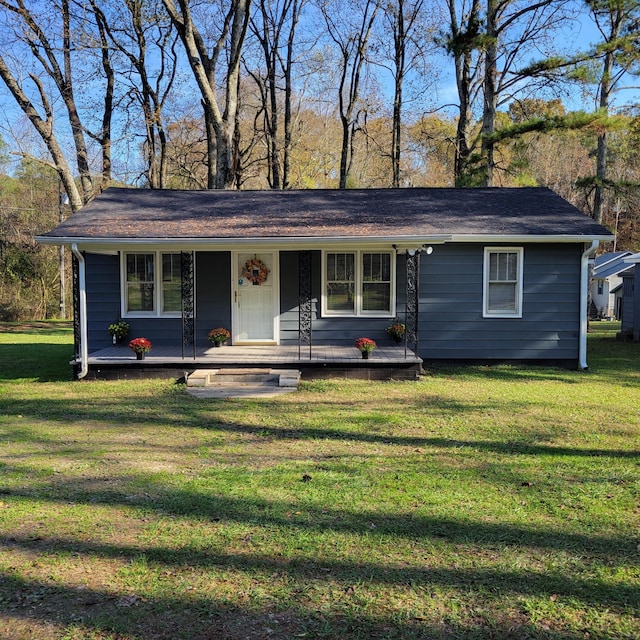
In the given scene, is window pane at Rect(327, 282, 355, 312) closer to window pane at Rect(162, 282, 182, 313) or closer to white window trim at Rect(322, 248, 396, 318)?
white window trim at Rect(322, 248, 396, 318)

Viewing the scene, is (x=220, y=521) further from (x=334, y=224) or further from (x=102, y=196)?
(x=102, y=196)

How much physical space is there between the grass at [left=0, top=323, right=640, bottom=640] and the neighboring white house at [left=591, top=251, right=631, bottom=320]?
2734cm

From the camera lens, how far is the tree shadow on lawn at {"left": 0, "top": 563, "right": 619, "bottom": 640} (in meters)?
2.54

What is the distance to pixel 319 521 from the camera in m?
3.78

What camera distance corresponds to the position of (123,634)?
2.54m

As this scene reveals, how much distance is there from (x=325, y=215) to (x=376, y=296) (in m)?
1.88

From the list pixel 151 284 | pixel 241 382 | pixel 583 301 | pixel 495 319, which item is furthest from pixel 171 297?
pixel 583 301

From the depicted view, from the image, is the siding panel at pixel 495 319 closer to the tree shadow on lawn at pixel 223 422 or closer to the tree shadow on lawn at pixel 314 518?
the tree shadow on lawn at pixel 223 422

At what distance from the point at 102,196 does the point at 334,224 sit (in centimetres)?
542

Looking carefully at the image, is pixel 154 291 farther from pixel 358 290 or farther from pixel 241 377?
pixel 358 290

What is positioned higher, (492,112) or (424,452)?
(492,112)

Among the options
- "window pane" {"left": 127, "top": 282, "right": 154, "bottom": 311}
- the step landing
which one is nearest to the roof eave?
"window pane" {"left": 127, "top": 282, "right": 154, "bottom": 311}

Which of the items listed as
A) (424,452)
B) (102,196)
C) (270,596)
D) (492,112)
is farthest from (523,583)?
(492,112)

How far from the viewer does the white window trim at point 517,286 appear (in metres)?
10.3
